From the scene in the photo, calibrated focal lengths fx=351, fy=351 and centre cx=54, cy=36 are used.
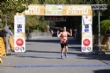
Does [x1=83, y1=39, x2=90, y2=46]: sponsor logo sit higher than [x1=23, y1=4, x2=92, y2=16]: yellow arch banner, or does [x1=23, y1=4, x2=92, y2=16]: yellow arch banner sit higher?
[x1=23, y1=4, x2=92, y2=16]: yellow arch banner

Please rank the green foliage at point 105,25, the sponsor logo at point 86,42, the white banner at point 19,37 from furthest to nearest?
1. the green foliage at point 105,25
2. the sponsor logo at point 86,42
3. the white banner at point 19,37

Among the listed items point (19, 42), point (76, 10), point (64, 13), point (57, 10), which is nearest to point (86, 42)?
point (76, 10)

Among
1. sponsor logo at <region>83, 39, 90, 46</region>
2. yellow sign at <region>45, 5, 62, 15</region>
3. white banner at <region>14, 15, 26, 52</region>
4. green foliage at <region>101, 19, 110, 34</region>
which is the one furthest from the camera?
green foliage at <region>101, 19, 110, 34</region>

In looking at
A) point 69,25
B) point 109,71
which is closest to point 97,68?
point 109,71

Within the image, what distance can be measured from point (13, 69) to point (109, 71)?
4.09 meters

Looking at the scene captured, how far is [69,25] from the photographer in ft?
250

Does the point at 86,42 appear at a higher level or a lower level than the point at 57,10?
lower

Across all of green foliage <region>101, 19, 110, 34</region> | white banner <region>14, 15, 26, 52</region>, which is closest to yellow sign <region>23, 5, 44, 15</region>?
white banner <region>14, 15, 26, 52</region>

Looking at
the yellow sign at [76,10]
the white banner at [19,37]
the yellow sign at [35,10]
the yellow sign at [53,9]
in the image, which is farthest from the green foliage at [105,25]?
the white banner at [19,37]

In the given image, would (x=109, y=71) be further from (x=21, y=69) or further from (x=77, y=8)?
(x=77, y=8)

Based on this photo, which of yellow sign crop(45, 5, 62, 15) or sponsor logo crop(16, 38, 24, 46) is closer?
yellow sign crop(45, 5, 62, 15)

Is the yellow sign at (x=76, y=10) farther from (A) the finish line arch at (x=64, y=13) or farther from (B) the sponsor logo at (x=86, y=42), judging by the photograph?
(B) the sponsor logo at (x=86, y=42)

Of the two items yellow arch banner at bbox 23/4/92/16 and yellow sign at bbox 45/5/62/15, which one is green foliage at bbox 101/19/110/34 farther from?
yellow sign at bbox 45/5/62/15

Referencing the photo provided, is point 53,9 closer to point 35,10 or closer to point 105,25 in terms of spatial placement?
point 35,10
